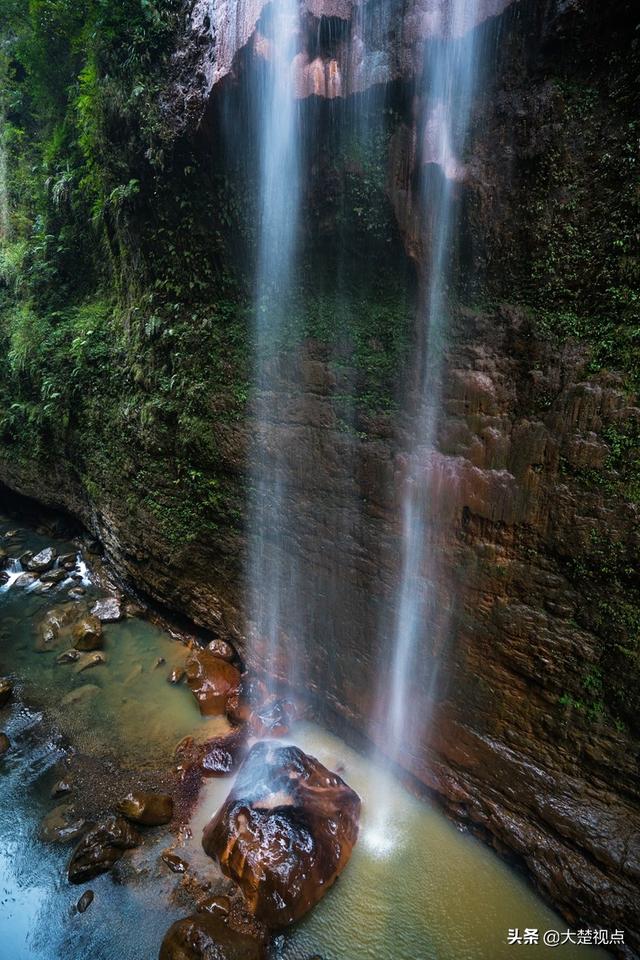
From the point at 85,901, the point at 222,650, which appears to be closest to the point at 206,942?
the point at 85,901

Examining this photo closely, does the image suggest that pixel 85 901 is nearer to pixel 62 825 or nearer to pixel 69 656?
pixel 62 825

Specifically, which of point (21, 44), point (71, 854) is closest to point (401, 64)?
point (71, 854)

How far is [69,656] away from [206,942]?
182 inches

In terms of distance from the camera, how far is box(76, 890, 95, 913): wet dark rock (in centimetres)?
409

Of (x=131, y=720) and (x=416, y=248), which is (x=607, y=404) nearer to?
(x=416, y=248)

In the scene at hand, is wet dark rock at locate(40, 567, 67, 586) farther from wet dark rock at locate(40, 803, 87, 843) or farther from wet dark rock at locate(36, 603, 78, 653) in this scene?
wet dark rock at locate(40, 803, 87, 843)

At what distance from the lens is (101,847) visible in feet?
14.6

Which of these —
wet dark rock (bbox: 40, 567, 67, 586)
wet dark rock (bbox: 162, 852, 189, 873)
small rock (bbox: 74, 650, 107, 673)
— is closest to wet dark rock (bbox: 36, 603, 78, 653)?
small rock (bbox: 74, 650, 107, 673)

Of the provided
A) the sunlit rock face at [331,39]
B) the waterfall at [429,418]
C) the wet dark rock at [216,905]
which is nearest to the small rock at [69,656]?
the wet dark rock at [216,905]

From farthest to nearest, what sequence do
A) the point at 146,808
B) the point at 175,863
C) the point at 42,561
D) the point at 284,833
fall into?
the point at 42,561, the point at 146,808, the point at 175,863, the point at 284,833

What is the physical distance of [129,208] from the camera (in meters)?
6.18

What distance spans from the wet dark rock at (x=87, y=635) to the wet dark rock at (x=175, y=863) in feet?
12.0

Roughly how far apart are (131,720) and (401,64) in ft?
24.5

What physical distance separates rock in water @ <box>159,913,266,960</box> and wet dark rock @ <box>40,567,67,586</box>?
677 centimetres
